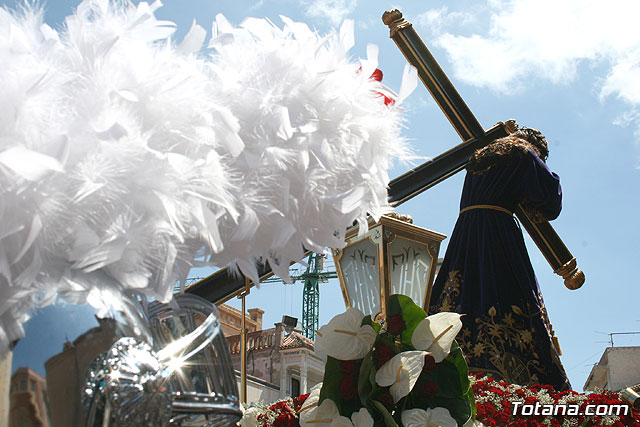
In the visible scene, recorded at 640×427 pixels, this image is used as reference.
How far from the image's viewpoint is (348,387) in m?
1.35

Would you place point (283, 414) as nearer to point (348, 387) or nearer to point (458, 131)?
point (348, 387)

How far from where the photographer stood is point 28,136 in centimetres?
61

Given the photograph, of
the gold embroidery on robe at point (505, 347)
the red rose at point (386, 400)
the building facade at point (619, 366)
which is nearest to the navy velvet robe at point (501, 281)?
the gold embroidery on robe at point (505, 347)

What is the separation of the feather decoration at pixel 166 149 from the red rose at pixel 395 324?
473mm

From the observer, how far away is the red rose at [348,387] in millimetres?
1351

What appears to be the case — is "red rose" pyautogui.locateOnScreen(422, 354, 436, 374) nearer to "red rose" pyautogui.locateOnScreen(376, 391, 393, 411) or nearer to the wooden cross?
"red rose" pyautogui.locateOnScreen(376, 391, 393, 411)

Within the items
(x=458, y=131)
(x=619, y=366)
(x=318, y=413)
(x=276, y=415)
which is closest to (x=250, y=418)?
(x=276, y=415)

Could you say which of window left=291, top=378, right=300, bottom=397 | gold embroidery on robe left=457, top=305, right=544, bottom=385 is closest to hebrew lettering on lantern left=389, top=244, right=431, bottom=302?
gold embroidery on robe left=457, top=305, right=544, bottom=385

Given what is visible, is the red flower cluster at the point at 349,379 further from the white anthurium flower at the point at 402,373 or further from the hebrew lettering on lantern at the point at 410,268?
the hebrew lettering on lantern at the point at 410,268

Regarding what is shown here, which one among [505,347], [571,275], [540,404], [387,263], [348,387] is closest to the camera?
[348,387]

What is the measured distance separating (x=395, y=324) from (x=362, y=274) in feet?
4.06

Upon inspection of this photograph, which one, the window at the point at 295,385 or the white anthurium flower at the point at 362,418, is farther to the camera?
the window at the point at 295,385

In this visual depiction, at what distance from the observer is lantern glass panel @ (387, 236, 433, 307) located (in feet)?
8.39

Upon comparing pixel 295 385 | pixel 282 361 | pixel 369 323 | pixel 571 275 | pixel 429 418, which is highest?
pixel 282 361
